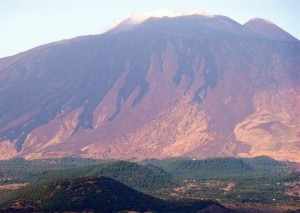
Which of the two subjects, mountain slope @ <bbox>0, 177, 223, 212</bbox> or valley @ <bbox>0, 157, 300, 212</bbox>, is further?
valley @ <bbox>0, 157, 300, 212</bbox>

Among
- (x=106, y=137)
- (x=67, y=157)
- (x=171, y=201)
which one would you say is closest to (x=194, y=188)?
(x=171, y=201)

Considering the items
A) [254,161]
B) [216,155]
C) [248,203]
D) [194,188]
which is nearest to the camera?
[248,203]

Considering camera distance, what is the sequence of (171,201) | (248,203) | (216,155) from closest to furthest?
(171,201) < (248,203) < (216,155)

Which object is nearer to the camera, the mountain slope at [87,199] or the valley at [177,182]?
the mountain slope at [87,199]

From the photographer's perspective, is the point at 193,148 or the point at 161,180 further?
the point at 193,148

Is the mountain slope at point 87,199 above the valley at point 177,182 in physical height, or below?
above

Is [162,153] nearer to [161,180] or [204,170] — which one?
[204,170]

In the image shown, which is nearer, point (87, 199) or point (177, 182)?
point (87, 199)

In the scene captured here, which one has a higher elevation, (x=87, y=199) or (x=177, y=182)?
(x=87, y=199)

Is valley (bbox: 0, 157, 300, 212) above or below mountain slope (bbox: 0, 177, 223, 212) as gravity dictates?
below
